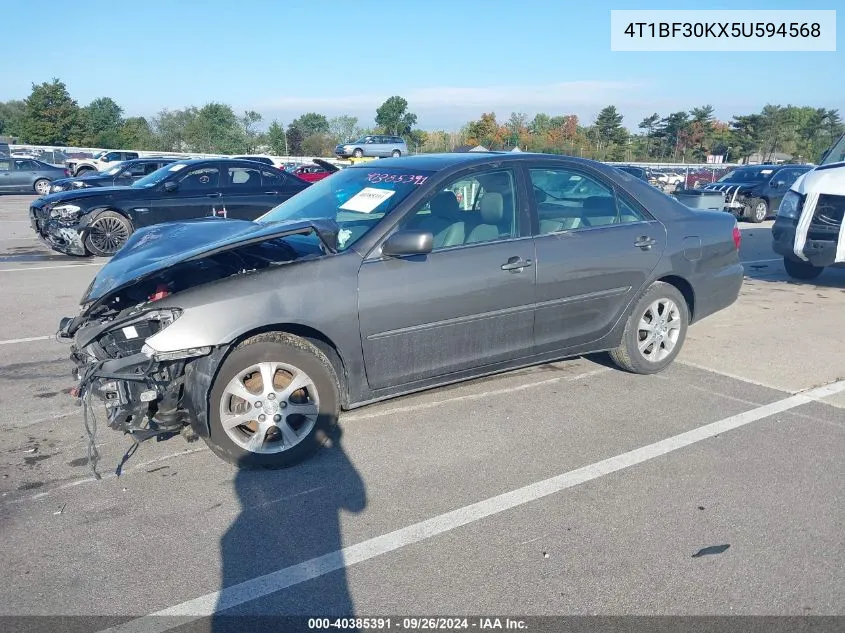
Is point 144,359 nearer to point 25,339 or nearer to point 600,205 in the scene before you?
point 600,205

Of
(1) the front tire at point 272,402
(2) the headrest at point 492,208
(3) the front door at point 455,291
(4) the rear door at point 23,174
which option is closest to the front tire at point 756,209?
(3) the front door at point 455,291

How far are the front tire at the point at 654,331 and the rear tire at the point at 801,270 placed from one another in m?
5.10

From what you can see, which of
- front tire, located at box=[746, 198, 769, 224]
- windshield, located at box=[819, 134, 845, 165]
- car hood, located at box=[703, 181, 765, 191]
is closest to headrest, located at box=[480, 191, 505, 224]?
windshield, located at box=[819, 134, 845, 165]

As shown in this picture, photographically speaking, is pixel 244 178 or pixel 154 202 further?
pixel 244 178

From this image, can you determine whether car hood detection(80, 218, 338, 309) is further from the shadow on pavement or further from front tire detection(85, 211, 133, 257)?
front tire detection(85, 211, 133, 257)

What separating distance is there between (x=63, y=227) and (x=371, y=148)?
2900 cm

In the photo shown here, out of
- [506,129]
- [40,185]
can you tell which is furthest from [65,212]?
[506,129]

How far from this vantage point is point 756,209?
18.8 metres

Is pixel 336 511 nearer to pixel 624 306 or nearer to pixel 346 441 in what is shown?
pixel 346 441

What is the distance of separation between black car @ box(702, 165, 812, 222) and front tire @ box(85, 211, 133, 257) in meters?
14.1

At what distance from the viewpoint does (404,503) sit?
3.59 metres

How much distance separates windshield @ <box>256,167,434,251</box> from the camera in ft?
14.6

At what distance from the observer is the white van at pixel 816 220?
8406 mm

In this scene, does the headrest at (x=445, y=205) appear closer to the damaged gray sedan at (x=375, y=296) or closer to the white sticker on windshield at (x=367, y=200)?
the damaged gray sedan at (x=375, y=296)
